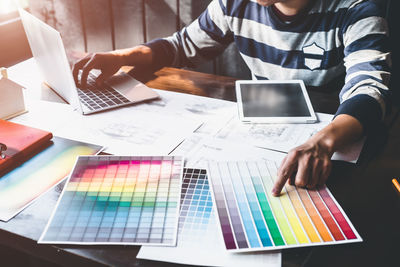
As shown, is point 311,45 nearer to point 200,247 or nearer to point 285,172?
point 285,172

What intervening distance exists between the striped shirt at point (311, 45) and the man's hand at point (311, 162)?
0.12 m

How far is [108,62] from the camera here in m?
1.26

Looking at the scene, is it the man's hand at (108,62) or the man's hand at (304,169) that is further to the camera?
the man's hand at (108,62)

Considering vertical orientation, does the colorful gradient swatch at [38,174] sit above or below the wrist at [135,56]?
below

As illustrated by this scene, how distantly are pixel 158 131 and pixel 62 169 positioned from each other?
0.25m

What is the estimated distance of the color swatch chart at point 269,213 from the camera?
0.65m

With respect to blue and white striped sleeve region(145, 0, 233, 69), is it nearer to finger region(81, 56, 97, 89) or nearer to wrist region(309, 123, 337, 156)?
finger region(81, 56, 97, 89)

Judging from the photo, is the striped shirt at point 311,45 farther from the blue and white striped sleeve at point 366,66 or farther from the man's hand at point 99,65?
the man's hand at point 99,65

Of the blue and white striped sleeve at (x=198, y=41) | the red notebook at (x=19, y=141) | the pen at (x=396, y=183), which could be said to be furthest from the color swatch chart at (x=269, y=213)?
the blue and white striped sleeve at (x=198, y=41)

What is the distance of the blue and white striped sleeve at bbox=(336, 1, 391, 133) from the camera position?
3.17 feet

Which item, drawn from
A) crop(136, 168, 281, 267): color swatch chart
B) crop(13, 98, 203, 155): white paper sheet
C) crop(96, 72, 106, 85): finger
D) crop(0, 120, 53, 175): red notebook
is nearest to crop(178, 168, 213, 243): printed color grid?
crop(136, 168, 281, 267): color swatch chart

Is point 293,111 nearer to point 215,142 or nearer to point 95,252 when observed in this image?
point 215,142

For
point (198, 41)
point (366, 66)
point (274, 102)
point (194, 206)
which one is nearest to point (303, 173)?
point (194, 206)

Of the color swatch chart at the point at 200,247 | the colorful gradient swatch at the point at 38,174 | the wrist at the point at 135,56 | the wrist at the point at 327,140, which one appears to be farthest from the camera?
the wrist at the point at 135,56
